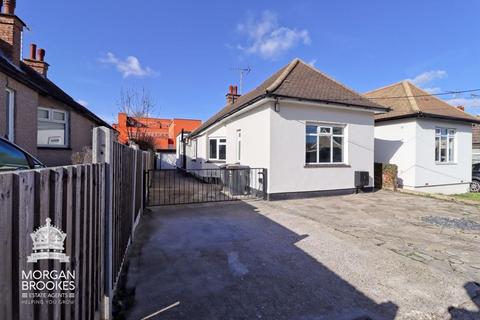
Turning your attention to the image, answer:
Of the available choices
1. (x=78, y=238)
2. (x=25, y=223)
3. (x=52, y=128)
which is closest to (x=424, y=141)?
(x=78, y=238)

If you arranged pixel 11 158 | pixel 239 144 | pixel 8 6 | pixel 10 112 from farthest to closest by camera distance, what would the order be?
pixel 239 144 → pixel 8 6 → pixel 10 112 → pixel 11 158

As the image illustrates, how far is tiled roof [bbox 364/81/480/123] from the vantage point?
12440 mm

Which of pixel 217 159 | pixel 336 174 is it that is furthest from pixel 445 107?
pixel 217 159

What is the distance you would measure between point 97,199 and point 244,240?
3.28m

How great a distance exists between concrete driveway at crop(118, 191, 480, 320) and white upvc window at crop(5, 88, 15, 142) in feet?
17.0

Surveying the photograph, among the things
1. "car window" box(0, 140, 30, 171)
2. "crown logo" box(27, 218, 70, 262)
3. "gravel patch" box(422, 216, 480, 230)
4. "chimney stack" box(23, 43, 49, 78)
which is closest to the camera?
"crown logo" box(27, 218, 70, 262)

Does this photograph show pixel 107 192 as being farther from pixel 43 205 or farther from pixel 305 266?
pixel 305 266

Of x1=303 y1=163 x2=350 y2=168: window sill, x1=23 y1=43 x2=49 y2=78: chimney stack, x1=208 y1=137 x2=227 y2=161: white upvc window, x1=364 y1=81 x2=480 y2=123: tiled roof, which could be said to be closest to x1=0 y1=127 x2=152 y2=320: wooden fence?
x1=303 y1=163 x2=350 y2=168: window sill

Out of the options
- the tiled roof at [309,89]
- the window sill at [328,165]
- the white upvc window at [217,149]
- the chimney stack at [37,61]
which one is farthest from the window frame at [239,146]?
the chimney stack at [37,61]

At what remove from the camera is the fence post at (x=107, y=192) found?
2510 mm

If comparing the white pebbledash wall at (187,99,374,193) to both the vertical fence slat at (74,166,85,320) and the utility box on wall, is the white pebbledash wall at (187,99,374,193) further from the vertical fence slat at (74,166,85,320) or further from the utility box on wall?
the vertical fence slat at (74,166,85,320)

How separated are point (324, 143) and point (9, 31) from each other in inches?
471

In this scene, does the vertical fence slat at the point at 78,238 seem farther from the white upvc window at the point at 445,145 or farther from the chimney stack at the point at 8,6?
the white upvc window at the point at 445,145

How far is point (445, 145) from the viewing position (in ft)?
44.8
